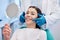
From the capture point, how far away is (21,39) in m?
1.14

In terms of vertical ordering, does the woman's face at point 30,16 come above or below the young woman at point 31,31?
above

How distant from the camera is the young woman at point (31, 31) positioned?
1.14 metres

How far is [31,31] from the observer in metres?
1.16

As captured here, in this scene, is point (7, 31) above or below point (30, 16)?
below

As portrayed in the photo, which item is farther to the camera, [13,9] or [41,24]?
[13,9]

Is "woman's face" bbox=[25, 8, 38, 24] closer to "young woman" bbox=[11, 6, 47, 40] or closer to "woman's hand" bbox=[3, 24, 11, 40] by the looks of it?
"young woman" bbox=[11, 6, 47, 40]

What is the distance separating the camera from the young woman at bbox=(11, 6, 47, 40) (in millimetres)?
1143

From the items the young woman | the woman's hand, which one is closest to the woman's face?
the young woman

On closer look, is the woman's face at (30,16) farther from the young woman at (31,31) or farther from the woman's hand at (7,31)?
the woman's hand at (7,31)

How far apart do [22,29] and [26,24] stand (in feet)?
0.16

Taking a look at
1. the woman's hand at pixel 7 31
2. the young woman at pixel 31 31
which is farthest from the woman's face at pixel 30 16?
the woman's hand at pixel 7 31

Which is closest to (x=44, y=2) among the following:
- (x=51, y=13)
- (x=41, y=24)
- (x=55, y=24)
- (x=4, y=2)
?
(x=51, y=13)

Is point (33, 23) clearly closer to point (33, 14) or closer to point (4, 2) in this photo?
point (33, 14)

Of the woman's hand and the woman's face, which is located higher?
the woman's face
